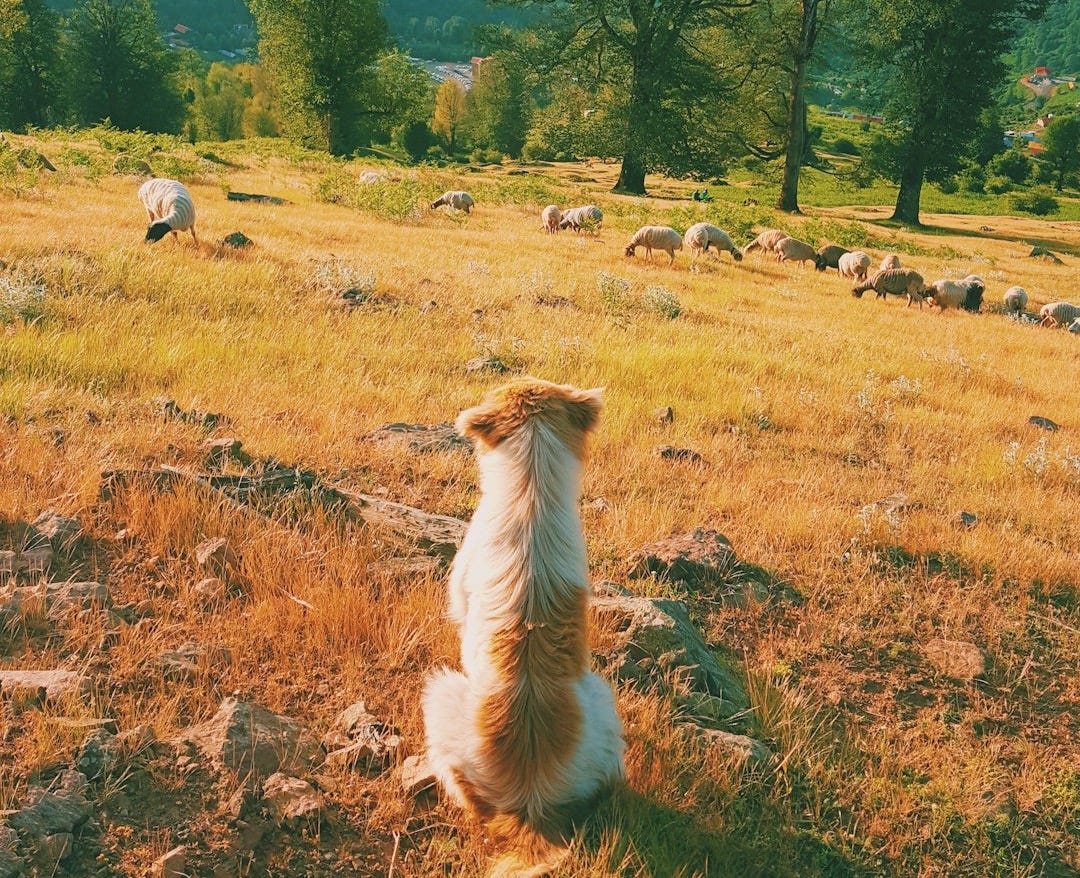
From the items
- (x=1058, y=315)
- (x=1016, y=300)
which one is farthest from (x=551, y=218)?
(x=1058, y=315)

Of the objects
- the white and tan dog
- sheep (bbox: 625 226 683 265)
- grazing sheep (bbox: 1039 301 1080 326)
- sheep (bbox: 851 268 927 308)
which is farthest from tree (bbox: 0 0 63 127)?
the white and tan dog

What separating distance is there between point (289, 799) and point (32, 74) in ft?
242

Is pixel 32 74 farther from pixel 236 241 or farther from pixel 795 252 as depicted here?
pixel 795 252

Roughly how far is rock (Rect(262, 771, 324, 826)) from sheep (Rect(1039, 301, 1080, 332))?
2278cm

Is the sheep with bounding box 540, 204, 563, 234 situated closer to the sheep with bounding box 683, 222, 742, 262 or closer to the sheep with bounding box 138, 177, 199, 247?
the sheep with bounding box 683, 222, 742, 262

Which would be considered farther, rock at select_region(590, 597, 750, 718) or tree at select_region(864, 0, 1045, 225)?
tree at select_region(864, 0, 1045, 225)

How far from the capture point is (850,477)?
7.13m

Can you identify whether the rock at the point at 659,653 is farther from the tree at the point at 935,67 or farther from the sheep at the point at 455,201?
the tree at the point at 935,67

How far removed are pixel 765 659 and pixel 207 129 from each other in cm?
9529

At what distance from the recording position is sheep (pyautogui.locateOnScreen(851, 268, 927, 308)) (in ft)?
67.2

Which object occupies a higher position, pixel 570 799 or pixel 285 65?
pixel 285 65

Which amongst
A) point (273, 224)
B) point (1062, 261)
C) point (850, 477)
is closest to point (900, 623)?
point (850, 477)

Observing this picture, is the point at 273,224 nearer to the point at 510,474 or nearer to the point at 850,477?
the point at 850,477

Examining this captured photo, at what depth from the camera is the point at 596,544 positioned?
5.14m
